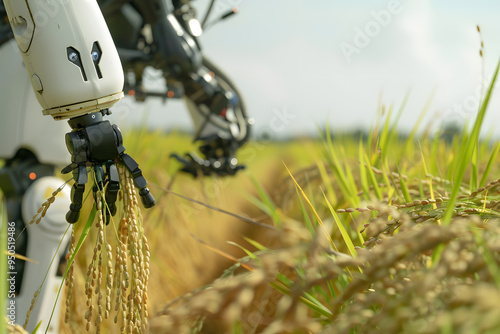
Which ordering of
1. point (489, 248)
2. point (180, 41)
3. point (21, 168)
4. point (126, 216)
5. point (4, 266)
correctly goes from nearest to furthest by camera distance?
1. point (489, 248)
2. point (4, 266)
3. point (126, 216)
4. point (21, 168)
5. point (180, 41)

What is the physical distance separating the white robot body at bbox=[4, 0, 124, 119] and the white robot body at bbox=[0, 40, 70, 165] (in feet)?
0.93

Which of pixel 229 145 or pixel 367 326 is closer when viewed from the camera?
pixel 367 326

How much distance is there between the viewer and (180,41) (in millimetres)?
1444

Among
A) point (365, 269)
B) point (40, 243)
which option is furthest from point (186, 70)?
point (365, 269)

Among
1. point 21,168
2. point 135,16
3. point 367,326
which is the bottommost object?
point 367,326

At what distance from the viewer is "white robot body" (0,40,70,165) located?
47.1 inches

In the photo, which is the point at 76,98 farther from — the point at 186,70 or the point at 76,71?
the point at 186,70

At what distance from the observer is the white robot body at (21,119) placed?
1195 millimetres

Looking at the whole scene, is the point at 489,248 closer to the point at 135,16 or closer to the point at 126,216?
the point at 126,216

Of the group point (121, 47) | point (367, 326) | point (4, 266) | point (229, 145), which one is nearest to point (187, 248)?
point (229, 145)

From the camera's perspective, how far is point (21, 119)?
1.20m

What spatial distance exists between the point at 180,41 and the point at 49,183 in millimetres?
583

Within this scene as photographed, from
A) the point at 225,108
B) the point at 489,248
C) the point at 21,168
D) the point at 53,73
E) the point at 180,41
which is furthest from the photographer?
the point at 225,108

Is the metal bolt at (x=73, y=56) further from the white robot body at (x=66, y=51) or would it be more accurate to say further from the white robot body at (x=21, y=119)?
the white robot body at (x=21, y=119)
